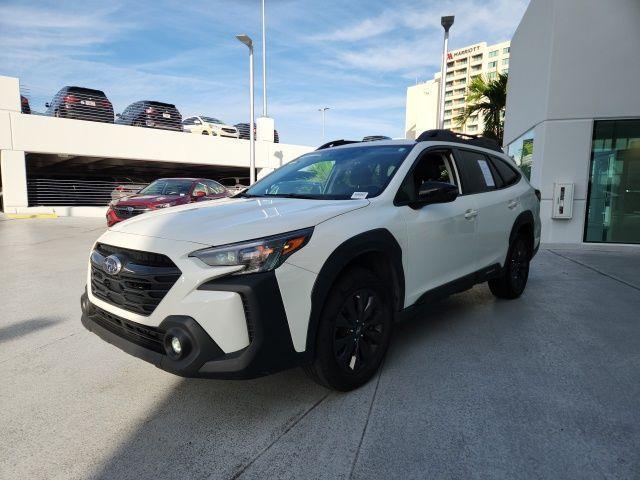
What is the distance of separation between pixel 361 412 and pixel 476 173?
260 cm

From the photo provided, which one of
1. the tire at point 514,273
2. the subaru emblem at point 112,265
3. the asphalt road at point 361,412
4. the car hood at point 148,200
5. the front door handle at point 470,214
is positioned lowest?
the asphalt road at point 361,412

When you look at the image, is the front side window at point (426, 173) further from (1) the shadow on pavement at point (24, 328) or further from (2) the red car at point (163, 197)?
(2) the red car at point (163, 197)

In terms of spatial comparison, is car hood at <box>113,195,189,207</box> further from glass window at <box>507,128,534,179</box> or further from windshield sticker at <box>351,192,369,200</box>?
glass window at <box>507,128,534,179</box>

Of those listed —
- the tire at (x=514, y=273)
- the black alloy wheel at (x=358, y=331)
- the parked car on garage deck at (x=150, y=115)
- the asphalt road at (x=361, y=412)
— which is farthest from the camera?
the parked car on garage deck at (x=150, y=115)

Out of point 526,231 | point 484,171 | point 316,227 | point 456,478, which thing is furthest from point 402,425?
point 526,231

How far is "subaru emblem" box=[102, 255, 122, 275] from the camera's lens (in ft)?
7.95

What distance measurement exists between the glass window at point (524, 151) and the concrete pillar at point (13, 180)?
18.0 m

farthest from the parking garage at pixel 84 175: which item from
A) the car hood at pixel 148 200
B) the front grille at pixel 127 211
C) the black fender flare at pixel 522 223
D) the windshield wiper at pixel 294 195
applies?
the black fender flare at pixel 522 223

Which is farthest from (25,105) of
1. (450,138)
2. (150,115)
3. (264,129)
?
(450,138)

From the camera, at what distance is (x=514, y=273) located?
484 cm

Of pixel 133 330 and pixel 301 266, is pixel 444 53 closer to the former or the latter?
pixel 301 266

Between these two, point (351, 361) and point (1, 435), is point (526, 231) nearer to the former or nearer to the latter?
point (351, 361)

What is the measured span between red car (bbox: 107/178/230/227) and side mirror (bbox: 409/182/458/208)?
240 inches

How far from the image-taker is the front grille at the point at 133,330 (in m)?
2.29
